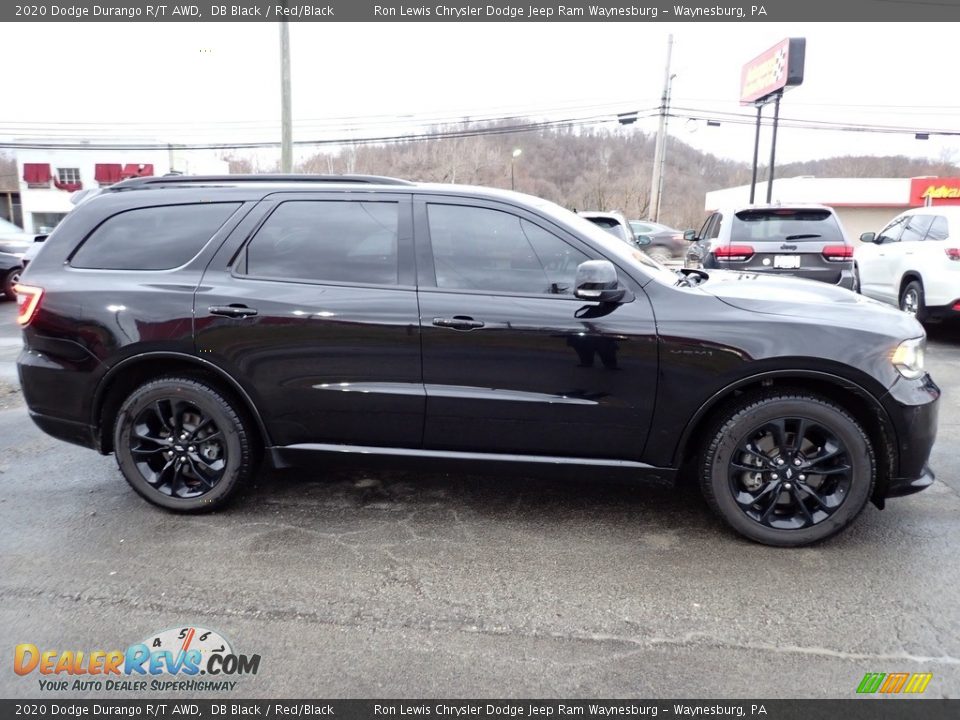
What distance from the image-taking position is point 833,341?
3148mm

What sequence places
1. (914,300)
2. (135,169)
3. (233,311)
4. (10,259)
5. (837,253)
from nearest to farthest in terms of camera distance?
(233,311) < (837,253) < (914,300) < (10,259) < (135,169)

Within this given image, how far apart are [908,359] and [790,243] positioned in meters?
5.35

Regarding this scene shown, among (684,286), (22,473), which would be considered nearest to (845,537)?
(684,286)

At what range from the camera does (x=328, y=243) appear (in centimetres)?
360

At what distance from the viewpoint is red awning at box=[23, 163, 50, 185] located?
40.9 meters

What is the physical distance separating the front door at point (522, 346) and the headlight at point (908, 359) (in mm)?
1129

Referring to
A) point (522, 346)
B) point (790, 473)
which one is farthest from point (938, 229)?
point (522, 346)

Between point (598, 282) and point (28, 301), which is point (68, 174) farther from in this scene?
point (598, 282)

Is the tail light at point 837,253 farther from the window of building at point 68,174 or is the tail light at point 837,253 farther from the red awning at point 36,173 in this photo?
the red awning at point 36,173

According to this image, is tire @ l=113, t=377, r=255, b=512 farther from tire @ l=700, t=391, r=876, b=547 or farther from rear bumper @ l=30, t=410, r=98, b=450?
tire @ l=700, t=391, r=876, b=547

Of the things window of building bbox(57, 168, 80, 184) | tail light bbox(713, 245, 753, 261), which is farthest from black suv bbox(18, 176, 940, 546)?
window of building bbox(57, 168, 80, 184)

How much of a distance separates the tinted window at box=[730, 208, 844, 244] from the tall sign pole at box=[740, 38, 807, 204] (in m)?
16.6

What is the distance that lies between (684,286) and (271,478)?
276 cm
